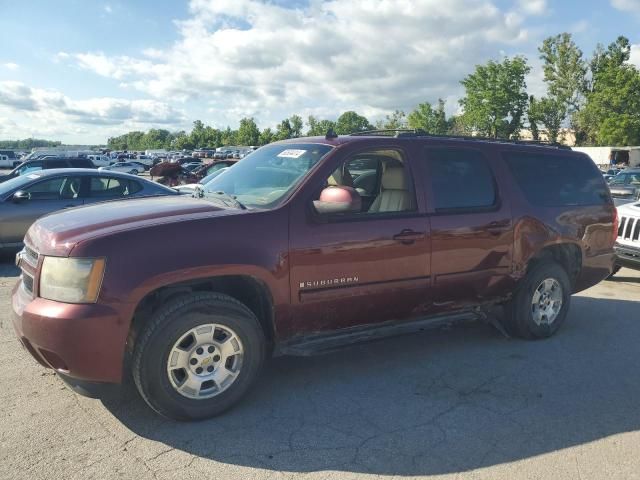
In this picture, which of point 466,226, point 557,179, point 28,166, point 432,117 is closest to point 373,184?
point 466,226

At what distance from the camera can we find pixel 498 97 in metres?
54.3

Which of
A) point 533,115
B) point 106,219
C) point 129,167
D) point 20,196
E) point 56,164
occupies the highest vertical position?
point 533,115

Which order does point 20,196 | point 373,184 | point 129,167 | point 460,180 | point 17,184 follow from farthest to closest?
point 129,167 < point 17,184 < point 20,196 < point 373,184 < point 460,180

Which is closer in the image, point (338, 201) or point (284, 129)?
point (338, 201)

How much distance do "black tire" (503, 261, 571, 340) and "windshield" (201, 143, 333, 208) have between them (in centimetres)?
237

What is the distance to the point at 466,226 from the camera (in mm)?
4465

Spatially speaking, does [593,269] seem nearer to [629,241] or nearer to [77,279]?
[629,241]

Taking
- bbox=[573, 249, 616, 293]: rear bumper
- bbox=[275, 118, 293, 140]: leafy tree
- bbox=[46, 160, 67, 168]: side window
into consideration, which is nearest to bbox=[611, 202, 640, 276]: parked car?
bbox=[573, 249, 616, 293]: rear bumper

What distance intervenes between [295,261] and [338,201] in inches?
20.4

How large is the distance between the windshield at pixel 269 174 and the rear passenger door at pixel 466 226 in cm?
103

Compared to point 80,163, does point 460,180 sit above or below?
above

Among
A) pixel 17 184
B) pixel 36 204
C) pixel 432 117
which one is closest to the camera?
pixel 36 204

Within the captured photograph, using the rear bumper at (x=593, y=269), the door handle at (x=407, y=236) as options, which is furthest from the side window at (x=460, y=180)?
the rear bumper at (x=593, y=269)

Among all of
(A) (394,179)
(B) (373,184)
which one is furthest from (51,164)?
A: (A) (394,179)
